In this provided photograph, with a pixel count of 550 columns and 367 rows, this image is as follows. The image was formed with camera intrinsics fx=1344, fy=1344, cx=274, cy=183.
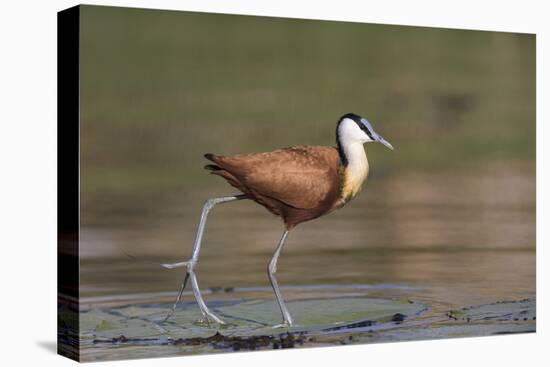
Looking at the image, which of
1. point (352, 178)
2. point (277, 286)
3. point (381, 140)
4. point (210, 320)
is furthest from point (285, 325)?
point (381, 140)

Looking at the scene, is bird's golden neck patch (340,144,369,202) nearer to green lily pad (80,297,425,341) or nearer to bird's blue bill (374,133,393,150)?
bird's blue bill (374,133,393,150)

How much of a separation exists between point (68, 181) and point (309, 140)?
1.75m

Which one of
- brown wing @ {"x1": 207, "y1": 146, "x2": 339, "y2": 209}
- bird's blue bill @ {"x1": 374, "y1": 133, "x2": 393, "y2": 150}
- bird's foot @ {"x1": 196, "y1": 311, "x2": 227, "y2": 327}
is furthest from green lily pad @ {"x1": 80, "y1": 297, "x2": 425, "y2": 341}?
bird's blue bill @ {"x1": 374, "y1": 133, "x2": 393, "y2": 150}

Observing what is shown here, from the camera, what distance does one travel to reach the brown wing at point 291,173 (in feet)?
30.4

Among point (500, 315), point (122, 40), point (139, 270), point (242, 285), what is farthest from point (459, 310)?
point (122, 40)

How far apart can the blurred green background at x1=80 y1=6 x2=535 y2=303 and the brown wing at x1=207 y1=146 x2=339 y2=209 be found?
0.30ft

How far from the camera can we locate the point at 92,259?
28.7 ft

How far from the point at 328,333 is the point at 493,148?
2038 millimetres

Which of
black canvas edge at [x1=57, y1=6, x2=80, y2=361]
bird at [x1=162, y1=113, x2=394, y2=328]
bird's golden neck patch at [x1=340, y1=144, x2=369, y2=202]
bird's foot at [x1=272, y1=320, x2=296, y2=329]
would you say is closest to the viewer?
black canvas edge at [x1=57, y1=6, x2=80, y2=361]

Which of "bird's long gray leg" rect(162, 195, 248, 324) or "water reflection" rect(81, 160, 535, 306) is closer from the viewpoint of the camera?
"water reflection" rect(81, 160, 535, 306)

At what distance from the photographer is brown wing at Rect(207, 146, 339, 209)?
927 centimetres

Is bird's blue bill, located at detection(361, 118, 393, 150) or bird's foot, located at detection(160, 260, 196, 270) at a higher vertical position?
bird's blue bill, located at detection(361, 118, 393, 150)

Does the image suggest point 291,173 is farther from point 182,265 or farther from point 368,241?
point 182,265

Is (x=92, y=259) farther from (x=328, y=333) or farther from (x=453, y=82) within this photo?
(x=453, y=82)
